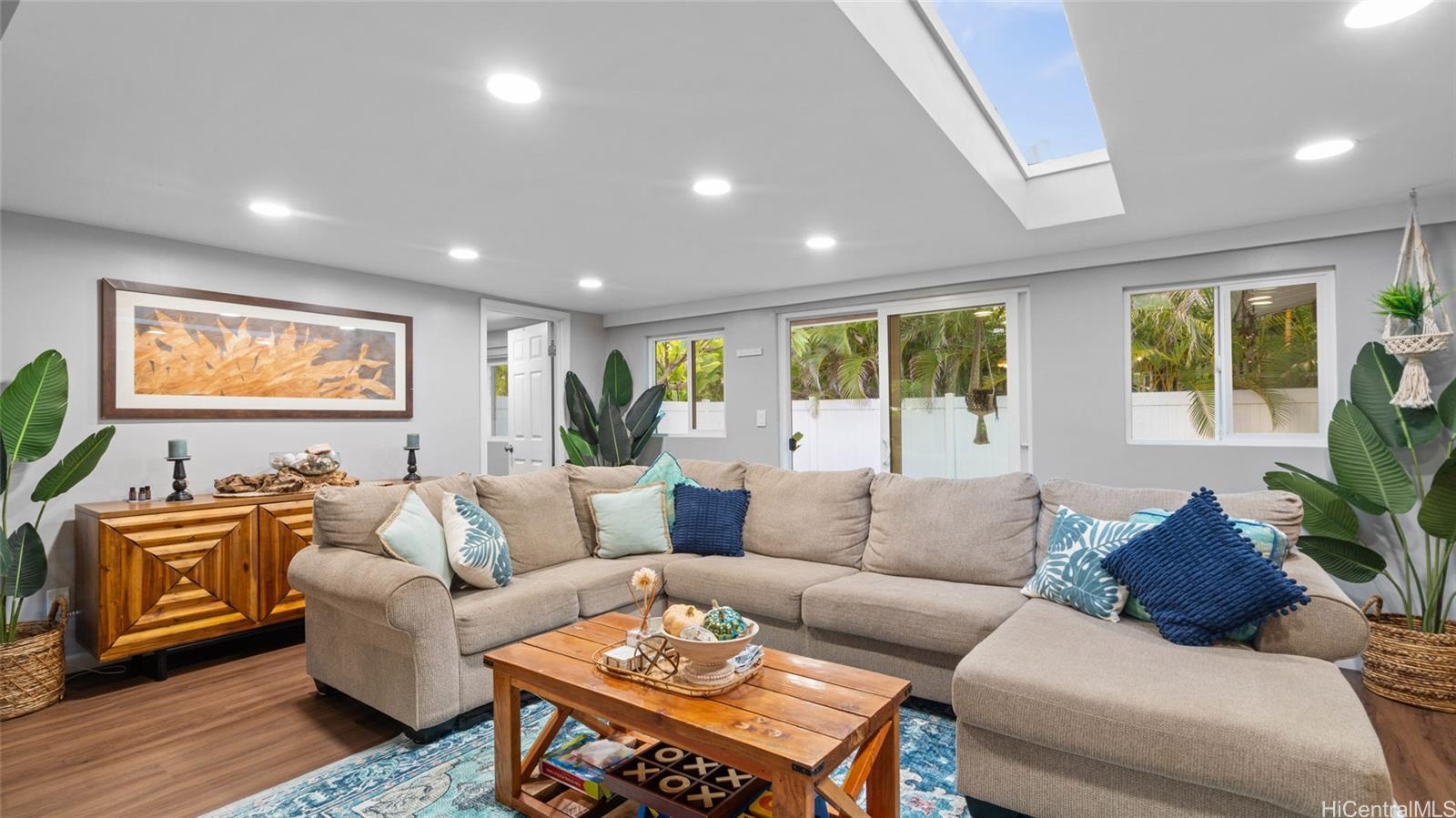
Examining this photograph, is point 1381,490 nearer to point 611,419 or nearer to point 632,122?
point 632,122

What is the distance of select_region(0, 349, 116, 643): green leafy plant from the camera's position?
114 inches

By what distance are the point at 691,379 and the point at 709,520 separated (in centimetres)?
271

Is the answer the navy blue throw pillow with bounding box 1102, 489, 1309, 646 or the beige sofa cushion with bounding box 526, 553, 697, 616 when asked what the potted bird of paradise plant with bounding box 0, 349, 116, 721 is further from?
the navy blue throw pillow with bounding box 1102, 489, 1309, 646

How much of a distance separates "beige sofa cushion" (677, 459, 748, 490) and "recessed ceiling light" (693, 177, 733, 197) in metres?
1.58

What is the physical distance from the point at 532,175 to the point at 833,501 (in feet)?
6.79

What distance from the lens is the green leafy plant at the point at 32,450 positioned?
2.89 m

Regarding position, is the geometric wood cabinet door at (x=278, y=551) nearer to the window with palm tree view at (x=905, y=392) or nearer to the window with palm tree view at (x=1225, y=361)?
the window with palm tree view at (x=905, y=392)

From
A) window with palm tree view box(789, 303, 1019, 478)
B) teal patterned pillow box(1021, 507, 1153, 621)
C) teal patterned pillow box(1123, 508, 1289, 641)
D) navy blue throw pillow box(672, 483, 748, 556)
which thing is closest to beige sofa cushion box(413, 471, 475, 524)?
navy blue throw pillow box(672, 483, 748, 556)

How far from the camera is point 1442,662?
281 centimetres

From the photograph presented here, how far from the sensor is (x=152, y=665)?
3.29 metres

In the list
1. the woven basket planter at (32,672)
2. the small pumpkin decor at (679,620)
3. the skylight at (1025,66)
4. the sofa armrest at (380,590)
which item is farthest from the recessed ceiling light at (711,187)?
the woven basket planter at (32,672)

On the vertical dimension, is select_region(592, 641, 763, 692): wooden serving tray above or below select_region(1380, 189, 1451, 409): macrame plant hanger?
below

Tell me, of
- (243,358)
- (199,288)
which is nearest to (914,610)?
(243,358)

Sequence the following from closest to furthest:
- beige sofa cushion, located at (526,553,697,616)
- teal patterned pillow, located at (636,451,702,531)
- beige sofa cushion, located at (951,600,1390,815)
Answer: beige sofa cushion, located at (951,600,1390,815) → beige sofa cushion, located at (526,553,697,616) → teal patterned pillow, located at (636,451,702,531)
